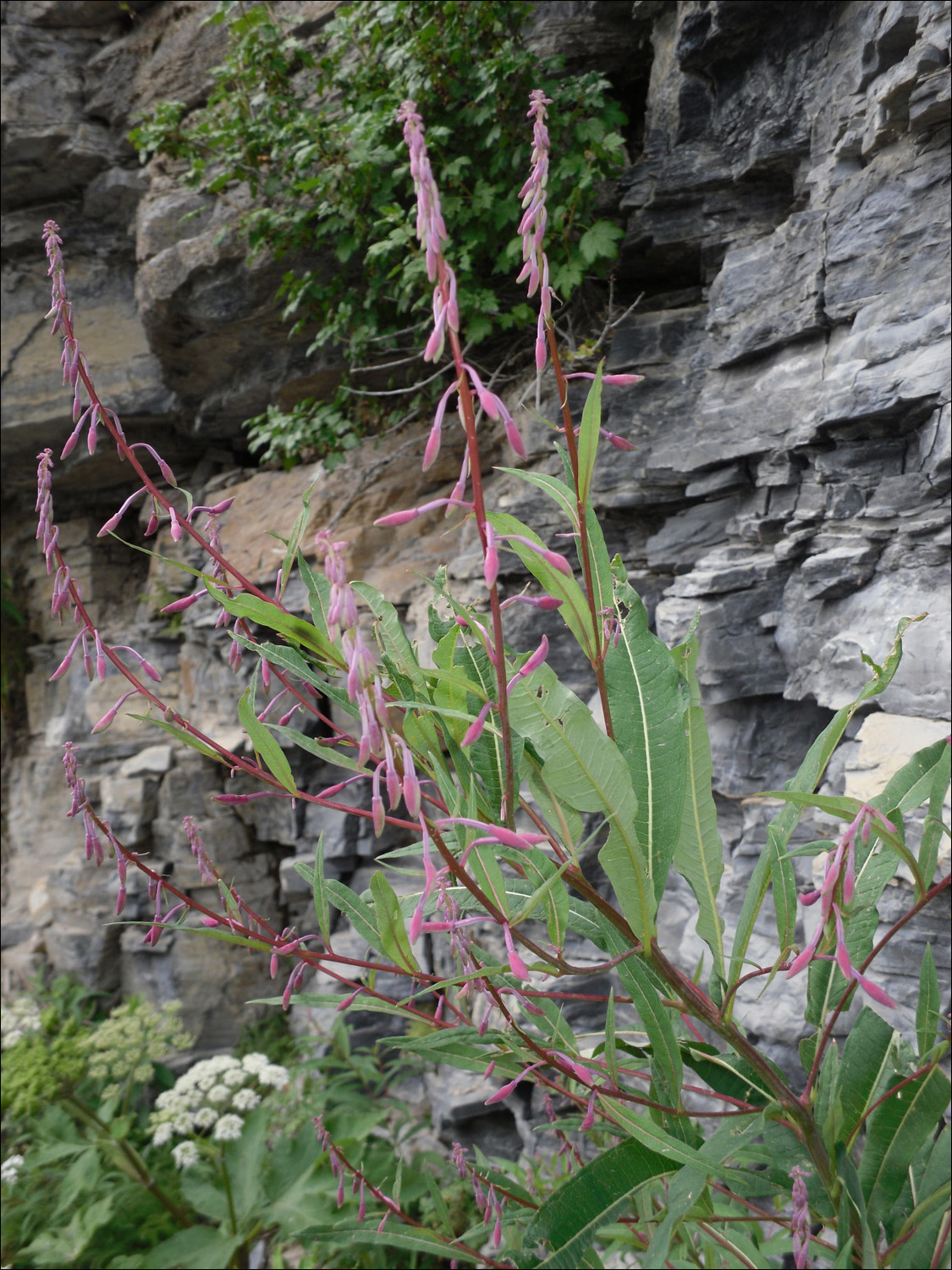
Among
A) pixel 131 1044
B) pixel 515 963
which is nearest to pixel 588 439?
pixel 515 963

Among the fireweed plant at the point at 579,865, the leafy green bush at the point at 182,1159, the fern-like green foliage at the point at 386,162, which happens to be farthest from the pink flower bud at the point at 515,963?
the fern-like green foliage at the point at 386,162

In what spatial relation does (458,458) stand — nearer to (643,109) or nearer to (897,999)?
(643,109)

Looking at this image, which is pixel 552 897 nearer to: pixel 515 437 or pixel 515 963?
pixel 515 963

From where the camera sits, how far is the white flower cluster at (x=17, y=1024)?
2787mm

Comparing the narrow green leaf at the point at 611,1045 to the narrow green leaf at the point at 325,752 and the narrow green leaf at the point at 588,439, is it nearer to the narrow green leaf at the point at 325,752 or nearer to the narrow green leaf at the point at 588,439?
the narrow green leaf at the point at 325,752

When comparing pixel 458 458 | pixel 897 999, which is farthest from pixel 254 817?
pixel 897 999

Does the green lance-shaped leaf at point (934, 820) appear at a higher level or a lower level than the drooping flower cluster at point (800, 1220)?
higher

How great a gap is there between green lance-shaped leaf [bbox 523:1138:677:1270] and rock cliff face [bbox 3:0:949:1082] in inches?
45.5

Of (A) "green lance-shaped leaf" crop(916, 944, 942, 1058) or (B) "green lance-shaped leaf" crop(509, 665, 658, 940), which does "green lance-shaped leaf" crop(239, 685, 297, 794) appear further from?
(A) "green lance-shaped leaf" crop(916, 944, 942, 1058)

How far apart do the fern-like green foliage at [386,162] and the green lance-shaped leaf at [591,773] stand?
6.05 ft

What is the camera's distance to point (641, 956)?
2.22 ft

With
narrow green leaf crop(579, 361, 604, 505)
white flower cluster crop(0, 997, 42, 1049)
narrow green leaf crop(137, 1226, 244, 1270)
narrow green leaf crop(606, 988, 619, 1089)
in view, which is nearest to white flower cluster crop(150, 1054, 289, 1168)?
narrow green leaf crop(137, 1226, 244, 1270)

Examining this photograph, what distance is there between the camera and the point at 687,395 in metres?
2.50

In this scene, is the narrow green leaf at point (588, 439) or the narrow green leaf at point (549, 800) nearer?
the narrow green leaf at point (588, 439)
